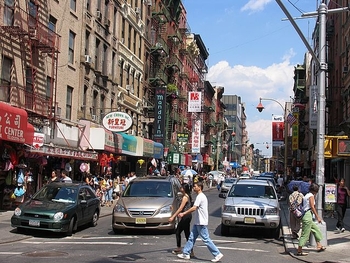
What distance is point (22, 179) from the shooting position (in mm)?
19078

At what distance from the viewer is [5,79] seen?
20375 millimetres

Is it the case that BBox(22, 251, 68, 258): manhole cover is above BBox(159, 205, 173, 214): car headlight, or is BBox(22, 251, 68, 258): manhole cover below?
below

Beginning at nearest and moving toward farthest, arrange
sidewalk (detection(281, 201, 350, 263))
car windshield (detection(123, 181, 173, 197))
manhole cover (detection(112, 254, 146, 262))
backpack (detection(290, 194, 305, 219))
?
manhole cover (detection(112, 254, 146, 262)), sidewalk (detection(281, 201, 350, 263)), backpack (detection(290, 194, 305, 219)), car windshield (detection(123, 181, 173, 197))

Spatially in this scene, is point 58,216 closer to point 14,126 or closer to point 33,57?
point 14,126

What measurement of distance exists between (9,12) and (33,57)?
2.64 metres

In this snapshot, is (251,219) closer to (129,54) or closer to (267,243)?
(267,243)

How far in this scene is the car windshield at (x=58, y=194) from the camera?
1509cm

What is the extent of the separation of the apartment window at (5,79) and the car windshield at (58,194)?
6109 millimetres

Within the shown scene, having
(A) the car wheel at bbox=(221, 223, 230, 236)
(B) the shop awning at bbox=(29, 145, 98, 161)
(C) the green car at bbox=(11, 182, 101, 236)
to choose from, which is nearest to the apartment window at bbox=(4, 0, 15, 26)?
(B) the shop awning at bbox=(29, 145, 98, 161)

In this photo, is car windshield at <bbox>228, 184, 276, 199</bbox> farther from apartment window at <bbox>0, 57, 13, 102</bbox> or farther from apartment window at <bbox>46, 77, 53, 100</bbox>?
apartment window at <bbox>46, 77, 53, 100</bbox>

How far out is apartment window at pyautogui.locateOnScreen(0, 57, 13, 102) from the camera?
1997 centimetres

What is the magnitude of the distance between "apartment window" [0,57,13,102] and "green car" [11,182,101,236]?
6032 millimetres

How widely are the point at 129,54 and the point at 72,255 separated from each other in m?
28.5

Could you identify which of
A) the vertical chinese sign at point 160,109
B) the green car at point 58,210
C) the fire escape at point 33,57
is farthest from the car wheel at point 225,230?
the vertical chinese sign at point 160,109
